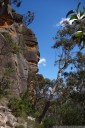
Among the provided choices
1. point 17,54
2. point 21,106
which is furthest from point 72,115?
point 21,106

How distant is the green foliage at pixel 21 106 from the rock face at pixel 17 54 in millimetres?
1456

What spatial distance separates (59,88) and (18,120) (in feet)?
49.3

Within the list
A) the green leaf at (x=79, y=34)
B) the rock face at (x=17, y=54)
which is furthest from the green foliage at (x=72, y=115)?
the green leaf at (x=79, y=34)

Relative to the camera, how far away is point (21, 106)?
85.1ft

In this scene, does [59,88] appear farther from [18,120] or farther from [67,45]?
[18,120]

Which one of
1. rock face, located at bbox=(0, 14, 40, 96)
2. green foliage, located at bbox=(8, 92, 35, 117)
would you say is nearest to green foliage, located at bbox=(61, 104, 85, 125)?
rock face, located at bbox=(0, 14, 40, 96)

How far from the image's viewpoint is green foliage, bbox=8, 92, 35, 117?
83.0ft

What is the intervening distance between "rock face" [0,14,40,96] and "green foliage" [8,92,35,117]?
146 centimetres

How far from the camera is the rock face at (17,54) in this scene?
90.5 ft

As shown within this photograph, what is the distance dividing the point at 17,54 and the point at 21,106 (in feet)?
19.2

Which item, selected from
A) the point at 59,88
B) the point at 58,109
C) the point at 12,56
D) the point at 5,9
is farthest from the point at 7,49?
the point at 58,109

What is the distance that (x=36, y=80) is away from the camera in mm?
40000

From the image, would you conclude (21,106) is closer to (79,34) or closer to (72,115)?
(79,34)

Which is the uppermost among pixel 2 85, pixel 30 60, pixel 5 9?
pixel 5 9
